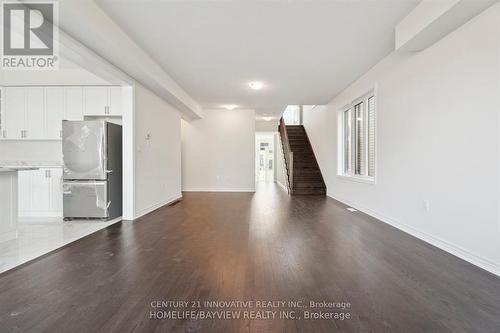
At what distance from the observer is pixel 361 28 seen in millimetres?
3143

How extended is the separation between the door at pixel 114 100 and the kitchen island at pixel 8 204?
2.04 m

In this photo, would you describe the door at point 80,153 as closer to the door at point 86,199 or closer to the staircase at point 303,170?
the door at point 86,199

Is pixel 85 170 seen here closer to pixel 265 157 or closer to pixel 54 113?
pixel 54 113

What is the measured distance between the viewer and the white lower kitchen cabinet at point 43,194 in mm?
4543

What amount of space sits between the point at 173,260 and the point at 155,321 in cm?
97

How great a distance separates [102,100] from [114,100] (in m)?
0.24

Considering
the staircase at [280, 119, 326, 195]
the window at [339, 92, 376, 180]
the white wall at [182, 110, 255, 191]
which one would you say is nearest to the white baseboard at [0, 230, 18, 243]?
the white wall at [182, 110, 255, 191]

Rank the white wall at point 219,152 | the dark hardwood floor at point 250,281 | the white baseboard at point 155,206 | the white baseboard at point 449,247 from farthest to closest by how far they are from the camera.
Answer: the white wall at point 219,152 → the white baseboard at point 155,206 → the white baseboard at point 449,247 → the dark hardwood floor at point 250,281

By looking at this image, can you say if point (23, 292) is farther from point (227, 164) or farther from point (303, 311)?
point (227, 164)

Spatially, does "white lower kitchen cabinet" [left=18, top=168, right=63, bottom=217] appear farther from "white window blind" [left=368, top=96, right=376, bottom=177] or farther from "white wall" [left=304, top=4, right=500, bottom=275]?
"white window blind" [left=368, top=96, right=376, bottom=177]

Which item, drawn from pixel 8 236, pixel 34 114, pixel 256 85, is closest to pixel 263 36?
pixel 256 85

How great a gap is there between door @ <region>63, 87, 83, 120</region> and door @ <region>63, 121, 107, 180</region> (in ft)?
2.31

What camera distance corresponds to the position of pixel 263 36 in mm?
3330

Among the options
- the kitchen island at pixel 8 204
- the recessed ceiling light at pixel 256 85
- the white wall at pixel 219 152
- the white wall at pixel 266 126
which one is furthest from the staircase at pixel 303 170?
the kitchen island at pixel 8 204
